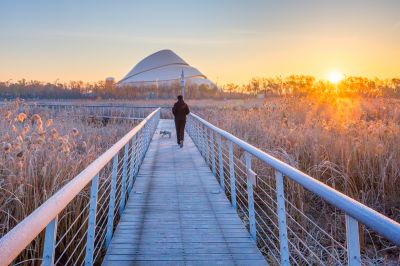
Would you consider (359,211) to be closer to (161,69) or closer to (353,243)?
(353,243)

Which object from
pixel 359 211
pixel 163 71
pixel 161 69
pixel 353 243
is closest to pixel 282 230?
pixel 353 243

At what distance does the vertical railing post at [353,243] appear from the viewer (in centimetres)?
177

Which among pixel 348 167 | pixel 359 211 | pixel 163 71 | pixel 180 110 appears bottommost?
pixel 348 167

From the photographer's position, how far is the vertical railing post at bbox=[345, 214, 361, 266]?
177cm

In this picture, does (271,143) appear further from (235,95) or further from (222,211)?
(235,95)

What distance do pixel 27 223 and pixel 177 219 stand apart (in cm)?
329

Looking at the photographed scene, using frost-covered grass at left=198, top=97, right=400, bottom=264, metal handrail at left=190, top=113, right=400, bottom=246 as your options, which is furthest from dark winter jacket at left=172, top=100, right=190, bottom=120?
metal handrail at left=190, top=113, right=400, bottom=246

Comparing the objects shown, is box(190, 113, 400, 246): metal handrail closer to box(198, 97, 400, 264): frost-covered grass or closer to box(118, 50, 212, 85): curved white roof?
box(198, 97, 400, 264): frost-covered grass

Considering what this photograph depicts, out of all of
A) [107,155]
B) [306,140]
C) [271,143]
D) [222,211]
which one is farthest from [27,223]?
[271,143]

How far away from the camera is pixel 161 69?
9706cm

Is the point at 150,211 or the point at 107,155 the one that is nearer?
the point at 107,155

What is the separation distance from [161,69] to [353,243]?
9719 centimetres

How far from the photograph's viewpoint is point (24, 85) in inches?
2442

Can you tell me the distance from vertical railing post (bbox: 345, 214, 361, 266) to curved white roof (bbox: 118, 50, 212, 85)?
90.6m
